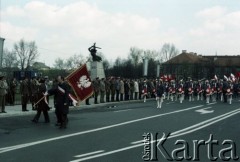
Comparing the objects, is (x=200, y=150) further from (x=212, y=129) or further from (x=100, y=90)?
(x=100, y=90)

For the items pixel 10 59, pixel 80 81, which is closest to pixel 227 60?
pixel 10 59

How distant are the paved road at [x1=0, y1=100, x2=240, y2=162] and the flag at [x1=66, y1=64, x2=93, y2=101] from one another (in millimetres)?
2609

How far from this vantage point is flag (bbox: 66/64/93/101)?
21.4 meters

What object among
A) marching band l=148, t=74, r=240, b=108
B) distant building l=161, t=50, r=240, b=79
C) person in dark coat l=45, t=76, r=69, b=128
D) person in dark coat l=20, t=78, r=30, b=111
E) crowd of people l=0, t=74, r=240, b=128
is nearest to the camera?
person in dark coat l=45, t=76, r=69, b=128

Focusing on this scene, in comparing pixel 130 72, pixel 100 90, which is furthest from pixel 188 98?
pixel 130 72

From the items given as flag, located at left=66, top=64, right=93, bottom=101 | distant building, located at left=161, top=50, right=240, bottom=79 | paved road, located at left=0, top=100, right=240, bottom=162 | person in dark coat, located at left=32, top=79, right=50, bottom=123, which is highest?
distant building, located at left=161, top=50, right=240, bottom=79

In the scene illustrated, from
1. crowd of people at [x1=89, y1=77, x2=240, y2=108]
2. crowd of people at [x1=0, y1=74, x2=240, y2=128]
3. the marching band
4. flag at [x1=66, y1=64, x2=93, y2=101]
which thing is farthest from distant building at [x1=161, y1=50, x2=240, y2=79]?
flag at [x1=66, y1=64, x2=93, y2=101]

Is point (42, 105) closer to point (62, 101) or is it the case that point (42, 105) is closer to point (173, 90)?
point (62, 101)

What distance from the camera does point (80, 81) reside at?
21.9m

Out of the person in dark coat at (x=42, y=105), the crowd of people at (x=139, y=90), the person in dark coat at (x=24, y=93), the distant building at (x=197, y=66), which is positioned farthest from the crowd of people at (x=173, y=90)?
the distant building at (x=197, y=66)

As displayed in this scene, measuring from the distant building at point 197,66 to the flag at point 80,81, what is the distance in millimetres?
75314

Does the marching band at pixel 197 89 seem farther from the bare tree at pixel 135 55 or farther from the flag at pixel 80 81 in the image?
the bare tree at pixel 135 55

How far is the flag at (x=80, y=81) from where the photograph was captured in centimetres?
2144

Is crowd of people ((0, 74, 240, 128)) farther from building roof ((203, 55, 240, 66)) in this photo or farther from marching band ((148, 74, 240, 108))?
building roof ((203, 55, 240, 66))
